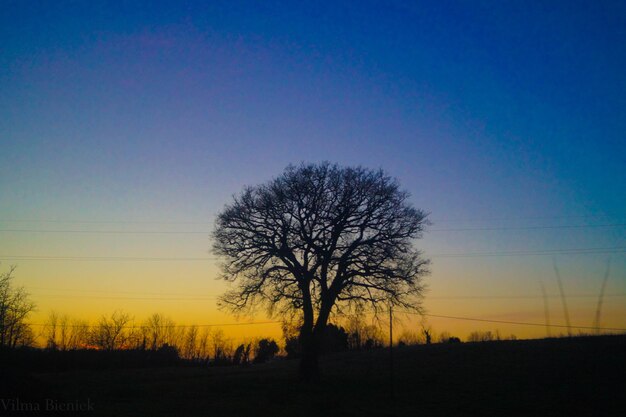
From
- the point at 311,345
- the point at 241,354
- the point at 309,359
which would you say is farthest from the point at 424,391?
the point at 241,354

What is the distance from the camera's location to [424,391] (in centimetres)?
2478

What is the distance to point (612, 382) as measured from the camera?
24078 mm

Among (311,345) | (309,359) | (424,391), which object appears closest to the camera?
(424,391)

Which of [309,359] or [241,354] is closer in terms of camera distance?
[309,359]

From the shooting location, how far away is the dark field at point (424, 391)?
761 inches

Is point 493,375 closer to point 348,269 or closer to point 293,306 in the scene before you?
point 348,269

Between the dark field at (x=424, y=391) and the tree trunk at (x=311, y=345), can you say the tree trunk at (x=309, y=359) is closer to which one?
the tree trunk at (x=311, y=345)

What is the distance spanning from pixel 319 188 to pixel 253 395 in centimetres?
1377

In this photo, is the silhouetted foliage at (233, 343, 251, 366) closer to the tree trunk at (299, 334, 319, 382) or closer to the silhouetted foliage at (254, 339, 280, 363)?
the silhouetted foliage at (254, 339, 280, 363)

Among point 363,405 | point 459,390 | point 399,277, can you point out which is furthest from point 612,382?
point 363,405

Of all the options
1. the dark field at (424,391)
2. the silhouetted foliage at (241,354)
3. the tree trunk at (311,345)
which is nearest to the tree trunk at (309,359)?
the tree trunk at (311,345)

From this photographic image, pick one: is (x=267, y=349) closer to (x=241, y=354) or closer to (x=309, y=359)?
(x=241, y=354)

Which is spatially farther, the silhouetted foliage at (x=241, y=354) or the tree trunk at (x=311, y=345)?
the silhouetted foliage at (x=241, y=354)

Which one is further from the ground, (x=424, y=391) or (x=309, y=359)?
(x=309, y=359)
